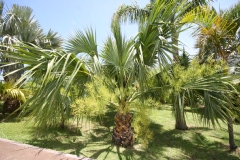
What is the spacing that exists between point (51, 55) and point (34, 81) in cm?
71

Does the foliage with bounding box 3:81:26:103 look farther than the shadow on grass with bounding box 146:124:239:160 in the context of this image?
Yes

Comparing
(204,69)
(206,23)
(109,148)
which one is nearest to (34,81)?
(109,148)

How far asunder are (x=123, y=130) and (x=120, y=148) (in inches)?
18.0

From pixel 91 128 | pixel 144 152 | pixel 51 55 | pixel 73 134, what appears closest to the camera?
pixel 51 55

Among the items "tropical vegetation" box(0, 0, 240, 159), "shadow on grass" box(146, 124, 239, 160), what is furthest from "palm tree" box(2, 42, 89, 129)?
"shadow on grass" box(146, 124, 239, 160)

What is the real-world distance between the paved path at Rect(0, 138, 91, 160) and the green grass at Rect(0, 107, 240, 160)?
0.45 meters

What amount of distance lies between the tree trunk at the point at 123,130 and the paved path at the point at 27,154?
4.58ft

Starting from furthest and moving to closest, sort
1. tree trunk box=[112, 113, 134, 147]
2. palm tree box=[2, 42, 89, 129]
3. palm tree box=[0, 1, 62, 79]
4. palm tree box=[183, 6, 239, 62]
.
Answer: palm tree box=[0, 1, 62, 79], palm tree box=[183, 6, 239, 62], tree trunk box=[112, 113, 134, 147], palm tree box=[2, 42, 89, 129]

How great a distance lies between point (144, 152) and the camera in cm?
470

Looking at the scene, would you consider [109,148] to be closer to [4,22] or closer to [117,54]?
[117,54]

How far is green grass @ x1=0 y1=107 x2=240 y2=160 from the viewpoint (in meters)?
4.51

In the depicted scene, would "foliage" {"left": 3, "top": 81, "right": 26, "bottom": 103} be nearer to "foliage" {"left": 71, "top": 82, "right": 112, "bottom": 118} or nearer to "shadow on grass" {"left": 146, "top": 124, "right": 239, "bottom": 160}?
"foliage" {"left": 71, "top": 82, "right": 112, "bottom": 118}

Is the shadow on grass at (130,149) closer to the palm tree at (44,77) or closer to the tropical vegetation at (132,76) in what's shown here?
the tropical vegetation at (132,76)

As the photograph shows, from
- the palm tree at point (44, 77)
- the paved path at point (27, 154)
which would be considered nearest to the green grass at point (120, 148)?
the paved path at point (27, 154)
